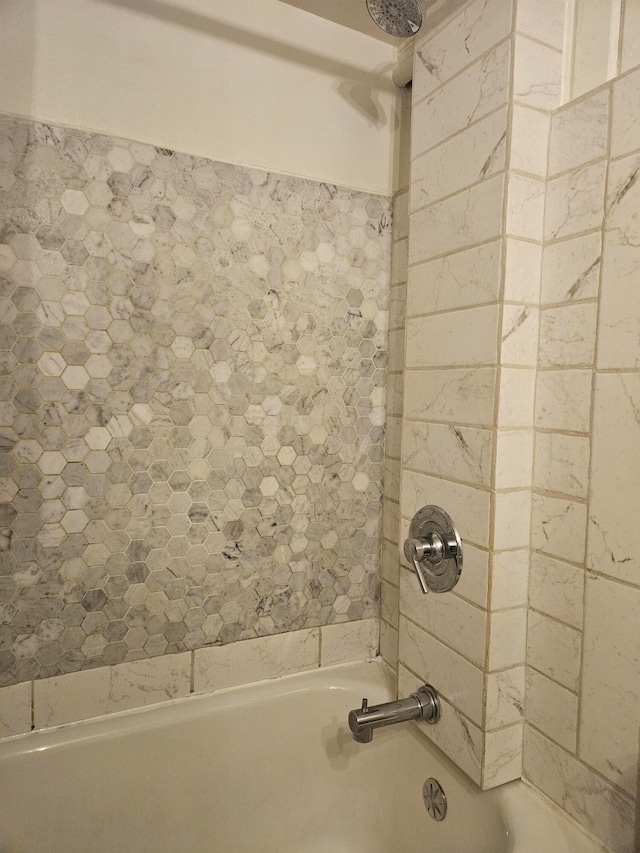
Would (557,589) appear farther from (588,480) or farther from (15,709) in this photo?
(15,709)

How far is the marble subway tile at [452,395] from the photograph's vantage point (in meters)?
0.95

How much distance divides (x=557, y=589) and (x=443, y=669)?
0.99ft

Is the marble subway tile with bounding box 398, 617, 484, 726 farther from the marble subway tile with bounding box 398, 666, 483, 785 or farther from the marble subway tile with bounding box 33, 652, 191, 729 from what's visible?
the marble subway tile with bounding box 33, 652, 191, 729

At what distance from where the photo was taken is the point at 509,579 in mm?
965

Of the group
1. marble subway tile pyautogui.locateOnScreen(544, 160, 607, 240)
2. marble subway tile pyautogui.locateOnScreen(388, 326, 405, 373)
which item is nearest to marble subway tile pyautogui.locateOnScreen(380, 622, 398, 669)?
marble subway tile pyautogui.locateOnScreen(388, 326, 405, 373)

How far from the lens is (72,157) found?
41.4 inches

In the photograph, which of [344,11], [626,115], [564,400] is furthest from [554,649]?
[344,11]

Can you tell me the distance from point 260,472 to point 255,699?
54 centimetres

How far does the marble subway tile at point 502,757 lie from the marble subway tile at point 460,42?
1.26m

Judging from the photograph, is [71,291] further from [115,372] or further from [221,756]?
[221,756]

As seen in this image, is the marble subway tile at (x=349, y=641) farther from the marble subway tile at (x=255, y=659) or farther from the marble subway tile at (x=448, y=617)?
the marble subway tile at (x=448, y=617)

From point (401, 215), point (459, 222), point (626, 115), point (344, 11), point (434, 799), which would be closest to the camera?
point (626, 115)

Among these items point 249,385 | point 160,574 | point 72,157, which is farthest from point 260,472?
point 72,157

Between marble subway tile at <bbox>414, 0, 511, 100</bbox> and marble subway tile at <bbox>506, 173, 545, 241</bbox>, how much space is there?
0.25 m
